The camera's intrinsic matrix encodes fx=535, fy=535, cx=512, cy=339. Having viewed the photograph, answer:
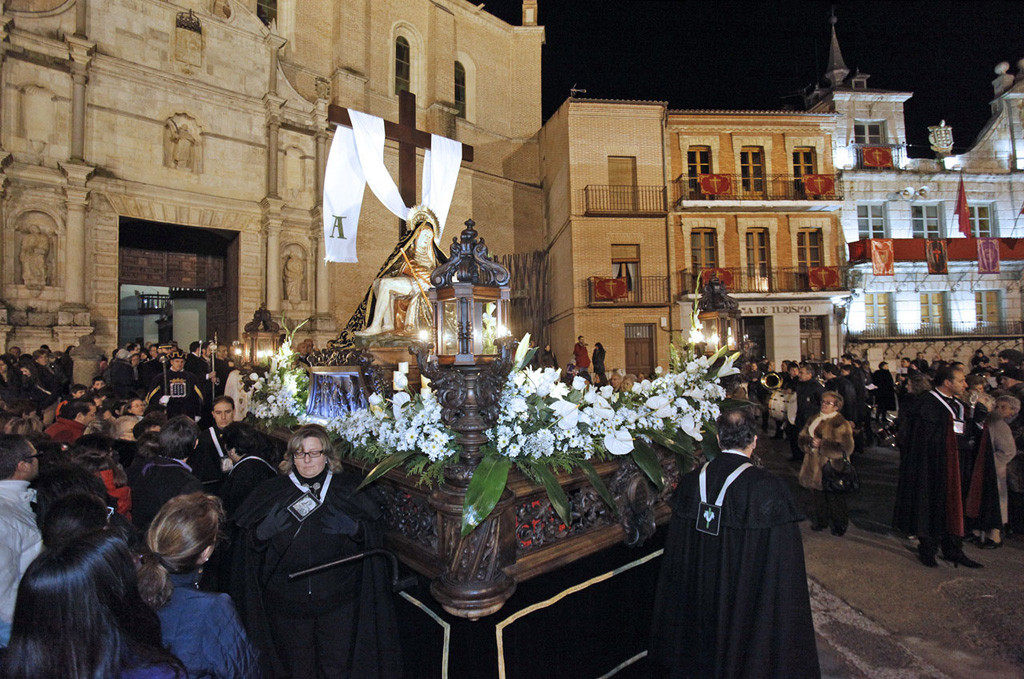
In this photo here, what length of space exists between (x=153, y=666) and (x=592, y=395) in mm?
2800

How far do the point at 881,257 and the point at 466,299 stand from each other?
81.8 ft

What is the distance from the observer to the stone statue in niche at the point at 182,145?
14.6m

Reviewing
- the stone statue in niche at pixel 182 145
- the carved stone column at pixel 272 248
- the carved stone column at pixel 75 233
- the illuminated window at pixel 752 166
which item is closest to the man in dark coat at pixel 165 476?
the carved stone column at pixel 75 233

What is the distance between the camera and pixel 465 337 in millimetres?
3279

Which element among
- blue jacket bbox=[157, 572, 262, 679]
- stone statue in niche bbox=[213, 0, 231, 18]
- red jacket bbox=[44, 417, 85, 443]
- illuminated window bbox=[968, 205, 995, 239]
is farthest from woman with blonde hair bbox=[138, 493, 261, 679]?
illuminated window bbox=[968, 205, 995, 239]

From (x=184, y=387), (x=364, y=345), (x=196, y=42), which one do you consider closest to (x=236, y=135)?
(x=196, y=42)

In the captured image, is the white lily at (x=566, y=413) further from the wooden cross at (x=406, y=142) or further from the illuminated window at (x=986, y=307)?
the illuminated window at (x=986, y=307)

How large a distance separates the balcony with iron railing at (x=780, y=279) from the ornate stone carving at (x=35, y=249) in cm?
2031

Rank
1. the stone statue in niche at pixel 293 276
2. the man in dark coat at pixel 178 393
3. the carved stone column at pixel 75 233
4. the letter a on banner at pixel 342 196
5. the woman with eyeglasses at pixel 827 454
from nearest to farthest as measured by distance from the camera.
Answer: the woman with eyeglasses at pixel 827 454 < the man in dark coat at pixel 178 393 < the letter a on banner at pixel 342 196 < the carved stone column at pixel 75 233 < the stone statue in niche at pixel 293 276

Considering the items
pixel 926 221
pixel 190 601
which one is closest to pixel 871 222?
pixel 926 221

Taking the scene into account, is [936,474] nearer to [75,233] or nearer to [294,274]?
[294,274]

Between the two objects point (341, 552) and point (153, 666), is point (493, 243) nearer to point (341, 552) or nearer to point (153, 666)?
point (341, 552)

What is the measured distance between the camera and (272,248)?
52.4 ft

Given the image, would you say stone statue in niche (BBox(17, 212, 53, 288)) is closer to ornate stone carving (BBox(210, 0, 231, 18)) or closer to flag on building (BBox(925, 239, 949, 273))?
ornate stone carving (BBox(210, 0, 231, 18))
